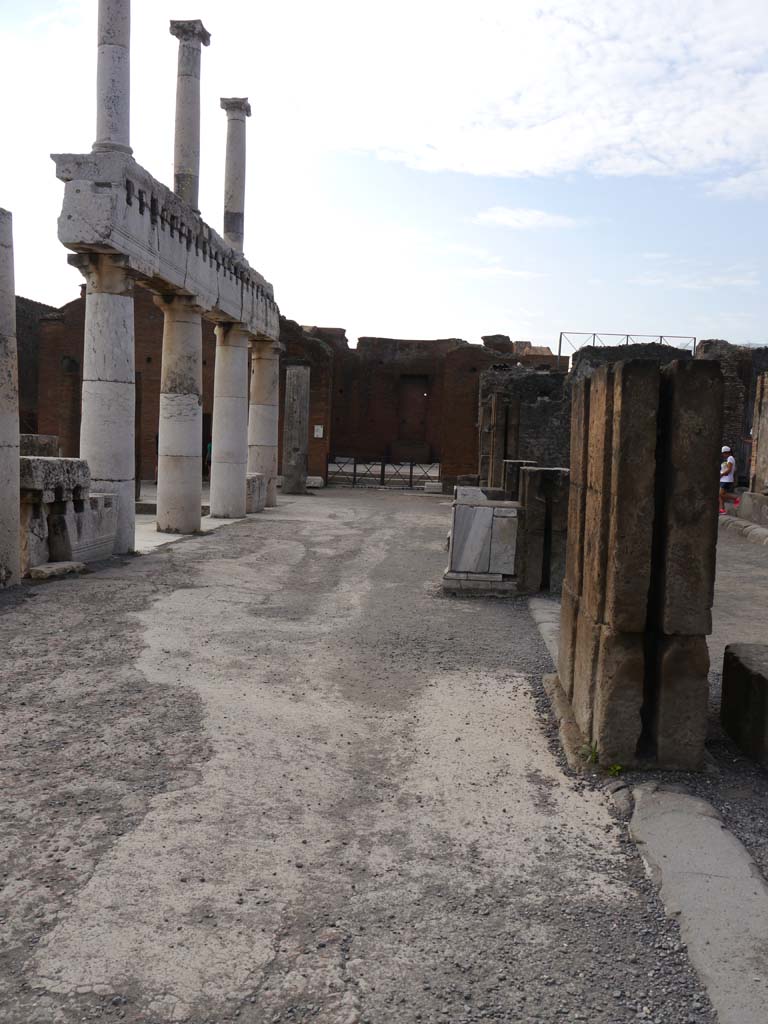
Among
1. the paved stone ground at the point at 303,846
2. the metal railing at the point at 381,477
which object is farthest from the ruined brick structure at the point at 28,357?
the paved stone ground at the point at 303,846

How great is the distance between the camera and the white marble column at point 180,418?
12828mm

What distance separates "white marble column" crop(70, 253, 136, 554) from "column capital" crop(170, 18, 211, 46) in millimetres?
4895

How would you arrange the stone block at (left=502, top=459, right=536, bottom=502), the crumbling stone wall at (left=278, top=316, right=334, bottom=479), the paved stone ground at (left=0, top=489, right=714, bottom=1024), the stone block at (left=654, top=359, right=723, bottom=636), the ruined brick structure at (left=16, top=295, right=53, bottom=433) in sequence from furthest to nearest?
the ruined brick structure at (left=16, top=295, right=53, bottom=433)
the crumbling stone wall at (left=278, top=316, right=334, bottom=479)
the stone block at (left=502, top=459, right=536, bottom=502)
the stone block at (left=654, top=359, right=723, bottom=636)
the paved stone ground at (left=0, top=489, right=714, bottom=1024)

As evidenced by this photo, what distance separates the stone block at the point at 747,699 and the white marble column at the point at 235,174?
Result: 13385 mm

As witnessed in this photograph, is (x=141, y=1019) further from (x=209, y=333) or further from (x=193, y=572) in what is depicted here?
(x=209, y=333)

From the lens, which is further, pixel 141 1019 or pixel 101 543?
pixel 101 543

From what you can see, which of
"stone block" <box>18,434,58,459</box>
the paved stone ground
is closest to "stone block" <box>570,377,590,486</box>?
the paved stone ground

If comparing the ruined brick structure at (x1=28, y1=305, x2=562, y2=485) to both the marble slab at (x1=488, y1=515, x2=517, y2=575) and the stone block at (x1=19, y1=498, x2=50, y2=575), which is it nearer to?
the stone block at (x1=19, y1=498, x2=50, y2=575)

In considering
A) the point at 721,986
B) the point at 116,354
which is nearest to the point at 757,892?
the point at 721,986

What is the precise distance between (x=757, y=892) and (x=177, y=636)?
4344 mm

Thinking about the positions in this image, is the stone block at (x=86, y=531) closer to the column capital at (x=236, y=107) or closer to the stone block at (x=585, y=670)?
the stone block at (x=585, y=670)

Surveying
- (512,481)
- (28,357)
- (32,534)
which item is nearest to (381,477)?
(28,357)

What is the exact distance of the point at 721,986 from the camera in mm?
2457

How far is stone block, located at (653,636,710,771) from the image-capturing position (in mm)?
3939
